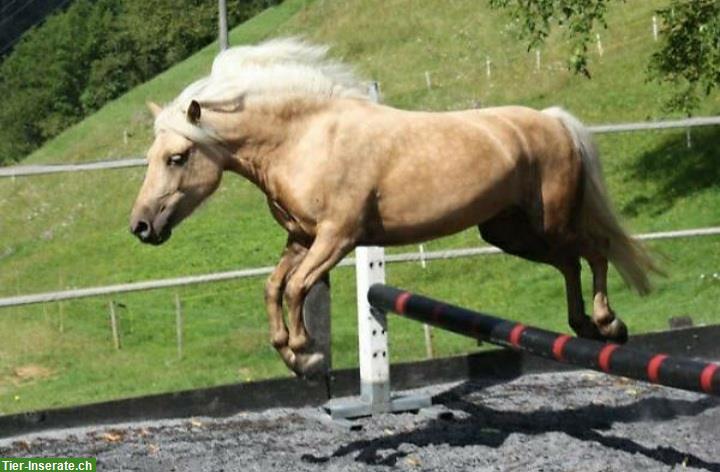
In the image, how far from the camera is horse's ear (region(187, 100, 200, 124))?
4379 millimetres

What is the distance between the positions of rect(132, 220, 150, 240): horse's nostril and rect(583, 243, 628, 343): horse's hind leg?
5.58ft

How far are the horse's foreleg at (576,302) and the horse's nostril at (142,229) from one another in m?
1.66

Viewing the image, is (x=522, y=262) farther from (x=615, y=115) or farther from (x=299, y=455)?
(x=299, y=455)

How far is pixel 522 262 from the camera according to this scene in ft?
52.9

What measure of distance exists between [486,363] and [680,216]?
29.0 feet

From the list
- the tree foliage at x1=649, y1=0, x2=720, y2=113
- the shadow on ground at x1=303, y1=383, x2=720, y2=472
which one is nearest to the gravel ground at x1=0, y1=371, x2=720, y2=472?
the shadow on ground at x1=303, y1=383, x2=720, y2=472

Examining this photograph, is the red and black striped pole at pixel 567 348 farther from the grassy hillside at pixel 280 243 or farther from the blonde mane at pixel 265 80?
the blonde mane at pixel 265 80

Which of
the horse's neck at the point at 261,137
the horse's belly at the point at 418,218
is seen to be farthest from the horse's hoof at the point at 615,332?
the horse's neck at the point at 261,137

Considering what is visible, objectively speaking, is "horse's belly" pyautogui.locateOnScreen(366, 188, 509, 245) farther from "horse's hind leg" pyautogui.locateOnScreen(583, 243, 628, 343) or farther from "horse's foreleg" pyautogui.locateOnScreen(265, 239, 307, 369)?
"horse's hind leg" pyautogui.locateOnScreen(583, 243, 628, 343)

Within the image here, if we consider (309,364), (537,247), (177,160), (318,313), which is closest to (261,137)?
(177,160)

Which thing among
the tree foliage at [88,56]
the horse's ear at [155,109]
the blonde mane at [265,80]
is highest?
the tree foliage at [88,56]

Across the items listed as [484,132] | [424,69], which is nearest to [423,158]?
[484,132]

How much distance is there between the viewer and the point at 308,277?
4379 mm

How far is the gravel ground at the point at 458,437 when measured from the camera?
5.39 meters
